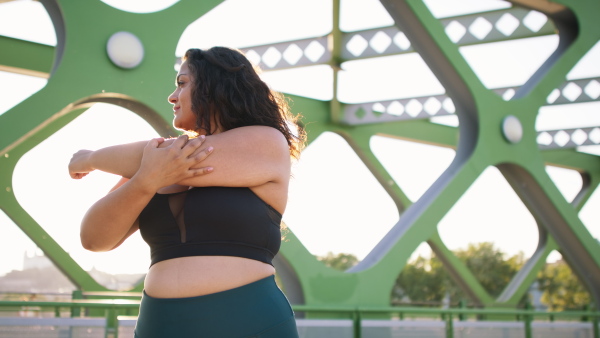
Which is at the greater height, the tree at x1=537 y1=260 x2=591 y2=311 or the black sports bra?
the black sports bra

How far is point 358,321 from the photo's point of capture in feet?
21.3

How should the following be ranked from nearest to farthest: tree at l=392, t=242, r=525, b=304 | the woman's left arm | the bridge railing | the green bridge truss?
the woman's left arm → the bridge railing → the green bridge truss → tree at l=392, t=242, r=525, b=304

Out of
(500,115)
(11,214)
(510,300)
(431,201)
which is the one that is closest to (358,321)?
(431,201)

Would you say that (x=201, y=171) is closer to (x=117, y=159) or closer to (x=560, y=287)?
(x=117, y=159)

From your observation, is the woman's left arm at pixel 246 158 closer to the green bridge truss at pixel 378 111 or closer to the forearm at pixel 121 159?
the forearm at pixel 121 159

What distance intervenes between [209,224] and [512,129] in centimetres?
806

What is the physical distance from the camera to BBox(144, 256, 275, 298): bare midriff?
2008mm

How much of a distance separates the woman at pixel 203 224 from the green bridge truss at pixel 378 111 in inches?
163

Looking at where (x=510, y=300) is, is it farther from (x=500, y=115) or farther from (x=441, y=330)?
(x=441, y=330)

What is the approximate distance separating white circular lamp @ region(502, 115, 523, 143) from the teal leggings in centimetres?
781

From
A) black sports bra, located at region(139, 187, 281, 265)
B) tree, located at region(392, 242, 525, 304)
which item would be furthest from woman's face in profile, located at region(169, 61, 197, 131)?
tree, located at region(392, 242, 525, 304)

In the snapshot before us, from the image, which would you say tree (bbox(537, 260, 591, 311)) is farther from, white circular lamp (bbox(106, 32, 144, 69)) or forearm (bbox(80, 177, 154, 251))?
forearm (bbox(80, 177, 154, 251))

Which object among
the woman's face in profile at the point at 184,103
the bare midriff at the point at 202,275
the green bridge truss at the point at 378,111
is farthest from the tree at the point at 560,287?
the bare midriff at the point at 202,275

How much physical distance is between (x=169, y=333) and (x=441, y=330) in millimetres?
5240
